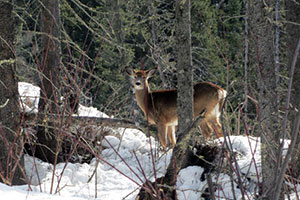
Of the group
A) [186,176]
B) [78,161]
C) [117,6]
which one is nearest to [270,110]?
[186,176]


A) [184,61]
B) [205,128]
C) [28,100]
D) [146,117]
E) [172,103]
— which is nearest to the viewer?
[184,61]

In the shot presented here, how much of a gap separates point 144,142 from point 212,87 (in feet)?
6.25

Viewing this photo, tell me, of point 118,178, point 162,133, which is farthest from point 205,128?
point 118,178

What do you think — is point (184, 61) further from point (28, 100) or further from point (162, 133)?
point (28, 100)

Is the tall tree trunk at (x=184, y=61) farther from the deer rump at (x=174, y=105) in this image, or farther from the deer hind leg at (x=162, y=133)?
the deer rump at (x=174, y=105)

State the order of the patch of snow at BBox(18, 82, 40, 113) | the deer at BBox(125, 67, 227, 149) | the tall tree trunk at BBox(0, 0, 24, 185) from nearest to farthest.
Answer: the tall tree trunk at BBox(0, 0, 24, 185) < the patch of snow at BBox(18, 82, 40, 113) < the deer at BBox(125, 67, 227, 149)

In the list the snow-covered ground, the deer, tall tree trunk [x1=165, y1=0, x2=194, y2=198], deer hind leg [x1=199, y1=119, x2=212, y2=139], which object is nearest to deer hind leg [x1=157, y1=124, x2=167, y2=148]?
the deer

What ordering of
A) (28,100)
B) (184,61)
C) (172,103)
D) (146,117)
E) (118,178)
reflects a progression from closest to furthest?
(184,61)
(146,117)
(118,178)
(28,100)
(172,103)

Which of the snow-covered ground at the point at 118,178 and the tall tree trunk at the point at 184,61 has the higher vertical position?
the tall tree trunk at the point at 184,61

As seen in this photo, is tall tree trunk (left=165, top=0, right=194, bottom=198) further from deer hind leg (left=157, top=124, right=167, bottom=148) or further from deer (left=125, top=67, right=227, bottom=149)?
deer (left=125, top=67, right=227, bottom=149)

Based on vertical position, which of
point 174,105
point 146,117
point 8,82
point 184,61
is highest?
point 184,61

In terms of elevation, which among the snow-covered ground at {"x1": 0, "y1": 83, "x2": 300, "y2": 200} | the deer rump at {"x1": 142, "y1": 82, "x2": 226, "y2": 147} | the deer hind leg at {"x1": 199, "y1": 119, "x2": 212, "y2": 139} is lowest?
the snow-covered ground at {"x1": 0, "y1": 83, "x2": 300, "y2": 200}

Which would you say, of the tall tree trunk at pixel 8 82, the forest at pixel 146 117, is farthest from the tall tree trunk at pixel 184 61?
the tall tree trunk at pixel 8 82

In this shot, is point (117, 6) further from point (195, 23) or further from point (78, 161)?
point (78, 161)
